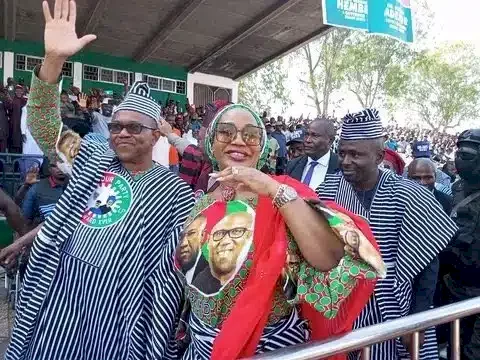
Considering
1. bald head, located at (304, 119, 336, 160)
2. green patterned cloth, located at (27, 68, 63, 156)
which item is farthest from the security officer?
green patterned cloth, located at (27, 68, 63, 156)

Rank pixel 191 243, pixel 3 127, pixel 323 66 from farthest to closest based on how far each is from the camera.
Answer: pixel 323 66
pixel 3 127
pixel 191 243

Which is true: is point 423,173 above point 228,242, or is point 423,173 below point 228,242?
above

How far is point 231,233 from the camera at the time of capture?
6.10ft

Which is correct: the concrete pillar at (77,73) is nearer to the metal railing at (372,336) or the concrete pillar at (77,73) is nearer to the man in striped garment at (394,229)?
the man in striped garment at (394,229)

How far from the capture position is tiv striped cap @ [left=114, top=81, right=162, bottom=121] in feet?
8.56

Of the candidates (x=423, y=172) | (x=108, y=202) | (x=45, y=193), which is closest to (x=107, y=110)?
(x=45, y=193)

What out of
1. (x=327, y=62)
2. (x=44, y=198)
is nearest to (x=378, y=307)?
(x=44, y=198)

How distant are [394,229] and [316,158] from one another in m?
2.58

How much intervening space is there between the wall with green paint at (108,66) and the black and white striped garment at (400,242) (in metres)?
15.4

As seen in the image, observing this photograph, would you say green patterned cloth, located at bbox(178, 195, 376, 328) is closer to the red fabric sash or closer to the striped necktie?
the red fabric sash

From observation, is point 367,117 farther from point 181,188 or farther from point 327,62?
point 327,62

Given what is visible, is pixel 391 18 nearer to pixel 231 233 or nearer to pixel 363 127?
pixel 363 127

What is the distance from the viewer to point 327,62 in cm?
3088

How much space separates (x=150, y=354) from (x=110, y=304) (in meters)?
0.27
